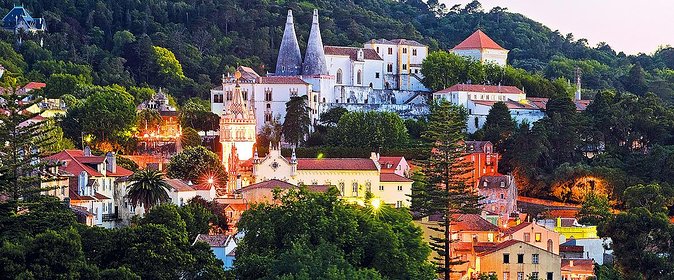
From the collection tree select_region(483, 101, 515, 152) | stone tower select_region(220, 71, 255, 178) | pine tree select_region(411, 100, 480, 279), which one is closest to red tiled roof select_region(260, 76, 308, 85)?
stone tower select_region(220, 71, 255, 178)

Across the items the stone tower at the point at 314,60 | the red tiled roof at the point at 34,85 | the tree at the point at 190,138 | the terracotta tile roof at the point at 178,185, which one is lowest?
the terracotta tile roof at the point at 178,185

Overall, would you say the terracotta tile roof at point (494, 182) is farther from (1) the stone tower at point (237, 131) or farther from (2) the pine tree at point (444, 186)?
(2) the pine tree at point (444, 186)

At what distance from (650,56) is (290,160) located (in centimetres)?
8541

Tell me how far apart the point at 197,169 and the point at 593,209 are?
66.5 feet

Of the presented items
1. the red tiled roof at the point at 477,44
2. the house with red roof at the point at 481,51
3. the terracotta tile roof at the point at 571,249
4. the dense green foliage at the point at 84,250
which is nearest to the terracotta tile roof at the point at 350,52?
the house with red roof at the point at 481,51

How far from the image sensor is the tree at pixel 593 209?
7444 cm

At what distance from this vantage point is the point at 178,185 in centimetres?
6831

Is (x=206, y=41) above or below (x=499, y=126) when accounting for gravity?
above

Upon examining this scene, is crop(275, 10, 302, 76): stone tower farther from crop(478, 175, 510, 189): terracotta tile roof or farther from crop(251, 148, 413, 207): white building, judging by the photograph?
crop(251, 148, 413, 207): white building

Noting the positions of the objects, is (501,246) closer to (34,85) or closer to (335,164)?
(335,164)

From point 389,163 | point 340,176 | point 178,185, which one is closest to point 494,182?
point 389,163

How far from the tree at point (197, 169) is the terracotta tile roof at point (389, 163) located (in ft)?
27.4

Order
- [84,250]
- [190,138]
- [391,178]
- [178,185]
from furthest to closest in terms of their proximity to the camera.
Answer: [190,138]
[391,178]
[178,185]
[84,250]

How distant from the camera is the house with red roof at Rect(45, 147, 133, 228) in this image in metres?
61.8
